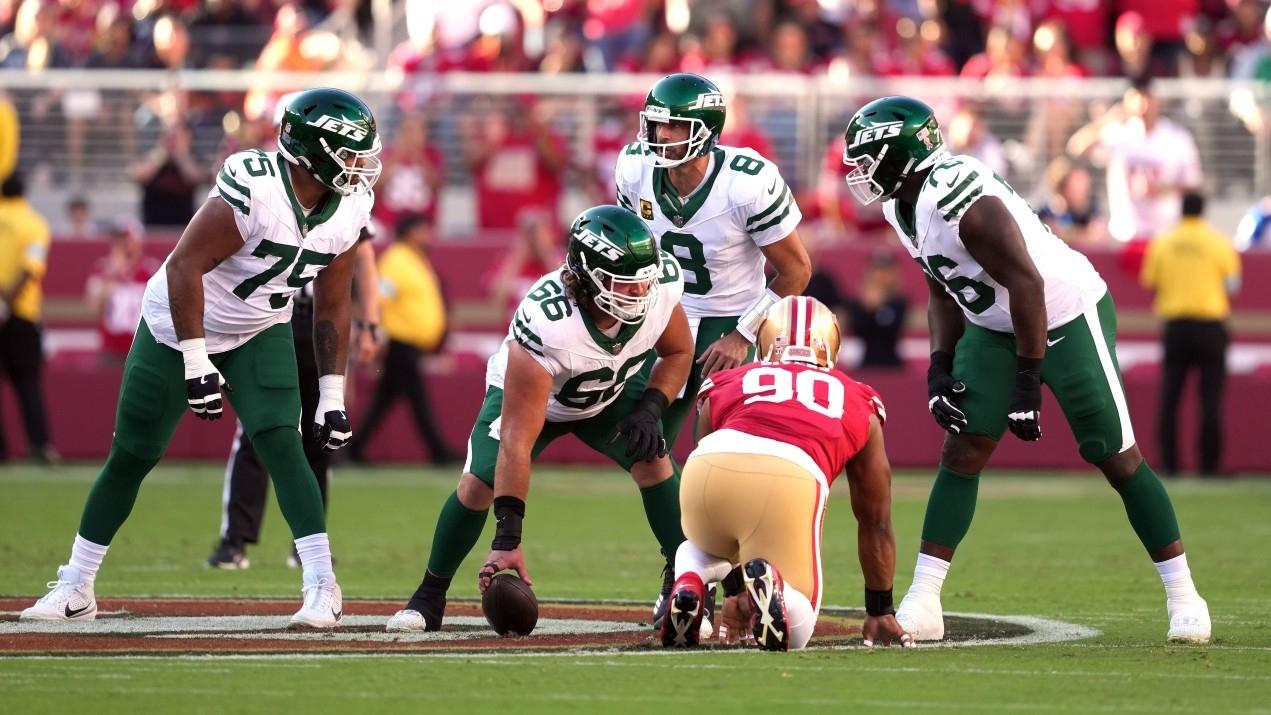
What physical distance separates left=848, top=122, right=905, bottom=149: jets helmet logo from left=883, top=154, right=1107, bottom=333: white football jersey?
0.65 feet

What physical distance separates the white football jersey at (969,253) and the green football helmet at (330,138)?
1942 millimetres

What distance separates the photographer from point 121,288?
17266 millimetres

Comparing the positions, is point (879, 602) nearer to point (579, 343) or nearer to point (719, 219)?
point (579, 343)

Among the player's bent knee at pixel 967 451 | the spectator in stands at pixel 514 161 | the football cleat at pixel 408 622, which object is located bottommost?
the football cleat at pixel 408 622

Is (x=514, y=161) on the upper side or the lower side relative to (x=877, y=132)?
upper

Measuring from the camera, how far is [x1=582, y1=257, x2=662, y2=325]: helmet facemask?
6.99 m

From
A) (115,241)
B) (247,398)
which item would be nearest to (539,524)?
(247,398)

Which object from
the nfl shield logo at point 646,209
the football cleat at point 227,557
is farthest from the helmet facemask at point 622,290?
the football cleat at point 227,557

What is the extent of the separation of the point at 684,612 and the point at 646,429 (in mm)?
765

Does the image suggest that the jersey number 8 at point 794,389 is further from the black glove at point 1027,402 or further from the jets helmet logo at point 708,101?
the jets helmet logo at point 708,101

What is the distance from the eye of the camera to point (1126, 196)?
17.9 meters

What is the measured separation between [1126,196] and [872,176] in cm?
1112

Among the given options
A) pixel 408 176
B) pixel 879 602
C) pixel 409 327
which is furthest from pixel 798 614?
pixel 408 176

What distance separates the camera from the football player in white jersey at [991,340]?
7.12m
